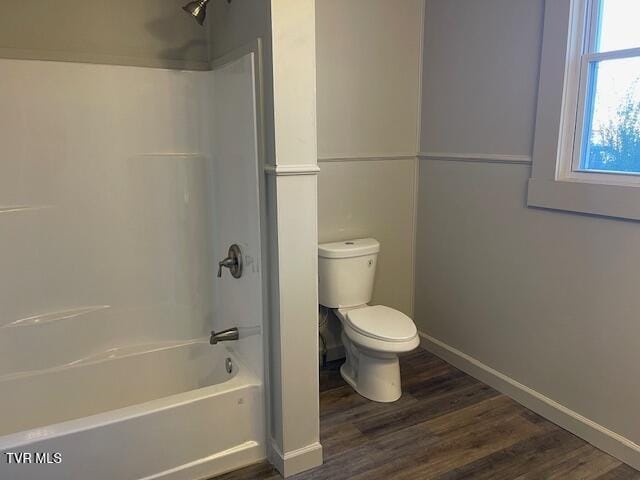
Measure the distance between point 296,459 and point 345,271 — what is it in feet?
3.12

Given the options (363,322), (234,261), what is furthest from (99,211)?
(363,322)

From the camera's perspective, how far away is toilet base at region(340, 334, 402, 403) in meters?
2.46

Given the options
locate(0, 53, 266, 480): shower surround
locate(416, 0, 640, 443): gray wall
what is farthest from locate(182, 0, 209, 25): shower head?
locate(416, 0, 640, 443): gray wall

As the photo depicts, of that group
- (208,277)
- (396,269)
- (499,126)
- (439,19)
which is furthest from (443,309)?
(439,19)

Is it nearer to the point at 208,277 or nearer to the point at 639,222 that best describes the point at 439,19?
the point at 639,222

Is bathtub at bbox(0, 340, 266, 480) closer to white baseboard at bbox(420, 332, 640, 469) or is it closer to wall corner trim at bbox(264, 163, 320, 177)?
wall corner trim at bbox(264, 163, 320, 177)

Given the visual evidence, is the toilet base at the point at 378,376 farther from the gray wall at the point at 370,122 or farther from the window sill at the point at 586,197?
the window sill at the point at 586,197

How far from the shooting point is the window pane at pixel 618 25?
1.92 meters

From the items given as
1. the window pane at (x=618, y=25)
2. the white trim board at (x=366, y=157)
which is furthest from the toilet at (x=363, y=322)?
the window pane at (x=618, y=25)

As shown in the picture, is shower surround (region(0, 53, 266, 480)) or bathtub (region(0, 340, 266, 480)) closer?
bathtub (region(0, 340, 266, 480))

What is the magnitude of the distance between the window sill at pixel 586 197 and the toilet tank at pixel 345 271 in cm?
A: 83

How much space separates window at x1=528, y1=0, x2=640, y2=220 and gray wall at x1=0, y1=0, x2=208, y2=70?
1.54 meters

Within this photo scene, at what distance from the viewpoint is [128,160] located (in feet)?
7.46

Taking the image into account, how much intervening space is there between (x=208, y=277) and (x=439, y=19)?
1807 millimetres
